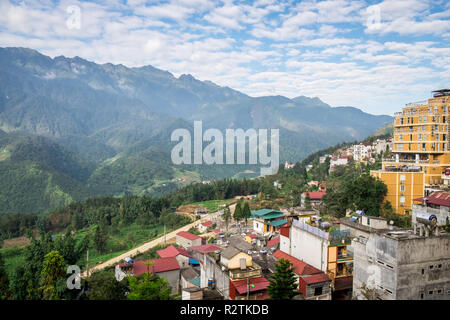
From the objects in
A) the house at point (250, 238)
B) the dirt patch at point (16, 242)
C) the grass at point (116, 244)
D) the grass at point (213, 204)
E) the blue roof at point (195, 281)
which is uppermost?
the house at point (250, 238)

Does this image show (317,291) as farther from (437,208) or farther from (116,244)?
(116,244)

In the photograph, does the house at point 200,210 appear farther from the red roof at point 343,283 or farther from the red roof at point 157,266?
the red roof at point 343,283

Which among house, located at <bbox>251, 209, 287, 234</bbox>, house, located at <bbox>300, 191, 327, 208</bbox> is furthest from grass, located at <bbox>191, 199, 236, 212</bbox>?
house, located at <bbox>251, 209, 287, 234</bbox>

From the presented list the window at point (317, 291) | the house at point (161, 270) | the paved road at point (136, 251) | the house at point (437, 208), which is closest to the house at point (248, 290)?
the window at point (317, 291)

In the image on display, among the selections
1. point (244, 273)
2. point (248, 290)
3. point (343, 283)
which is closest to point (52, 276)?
point (244, 273)

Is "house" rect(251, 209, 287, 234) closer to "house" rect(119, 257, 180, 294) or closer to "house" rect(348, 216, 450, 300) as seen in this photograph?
"house" rect(119, 257, 180, 294)

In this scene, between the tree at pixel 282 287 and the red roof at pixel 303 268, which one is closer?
the tree at pixel 282 287
